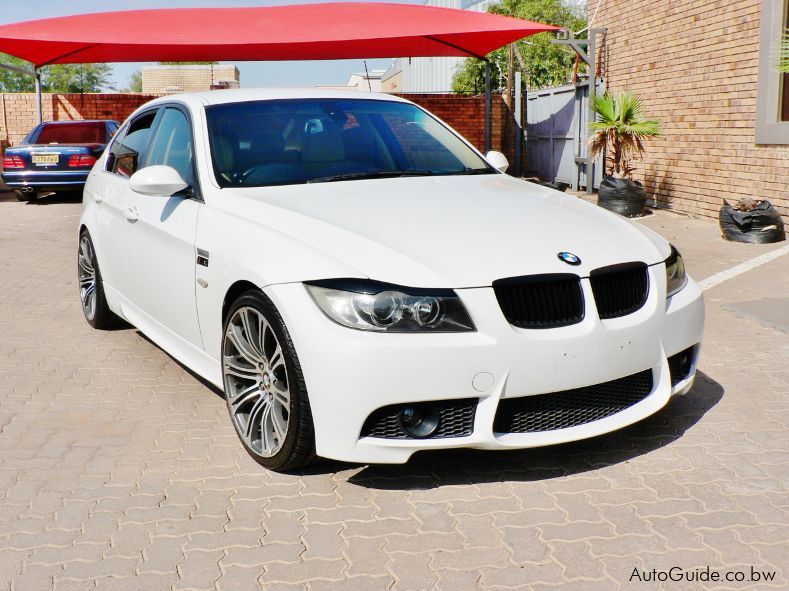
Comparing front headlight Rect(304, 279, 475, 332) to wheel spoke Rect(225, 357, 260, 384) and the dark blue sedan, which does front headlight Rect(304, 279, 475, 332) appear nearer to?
wheel spoke Rect(225, 357, 260, 384)

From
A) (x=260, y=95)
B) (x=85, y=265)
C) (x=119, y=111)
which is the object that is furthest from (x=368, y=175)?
(x=119, y=111)

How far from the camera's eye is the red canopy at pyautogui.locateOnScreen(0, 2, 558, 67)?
19.8 meters

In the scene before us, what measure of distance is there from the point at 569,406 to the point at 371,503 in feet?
2.95

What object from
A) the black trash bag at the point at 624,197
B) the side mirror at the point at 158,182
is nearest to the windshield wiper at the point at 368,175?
the side mirror at the point at 158,182

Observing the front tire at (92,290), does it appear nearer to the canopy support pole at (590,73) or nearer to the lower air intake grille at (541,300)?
the lower air intake grille at (541,300)

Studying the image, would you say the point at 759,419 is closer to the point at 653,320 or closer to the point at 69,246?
the point at 653,320

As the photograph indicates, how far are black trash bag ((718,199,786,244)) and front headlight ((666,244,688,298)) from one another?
732 centimetres

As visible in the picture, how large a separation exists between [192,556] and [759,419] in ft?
9.71

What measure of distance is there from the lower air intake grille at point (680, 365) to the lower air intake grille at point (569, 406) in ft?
0.78

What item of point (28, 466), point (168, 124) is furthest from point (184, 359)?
point (168, 124)

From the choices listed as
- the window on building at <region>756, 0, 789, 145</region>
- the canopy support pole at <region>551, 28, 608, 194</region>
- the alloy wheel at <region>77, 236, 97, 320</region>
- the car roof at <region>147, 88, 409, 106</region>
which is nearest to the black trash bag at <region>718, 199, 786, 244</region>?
the window on building at <region>756, 0, 789, 145</region>

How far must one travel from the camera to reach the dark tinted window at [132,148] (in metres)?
5.96

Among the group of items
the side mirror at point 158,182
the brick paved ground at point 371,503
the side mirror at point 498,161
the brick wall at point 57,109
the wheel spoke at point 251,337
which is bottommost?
the brick paved ground at point 371,503

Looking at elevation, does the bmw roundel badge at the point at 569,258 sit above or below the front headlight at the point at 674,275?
above
